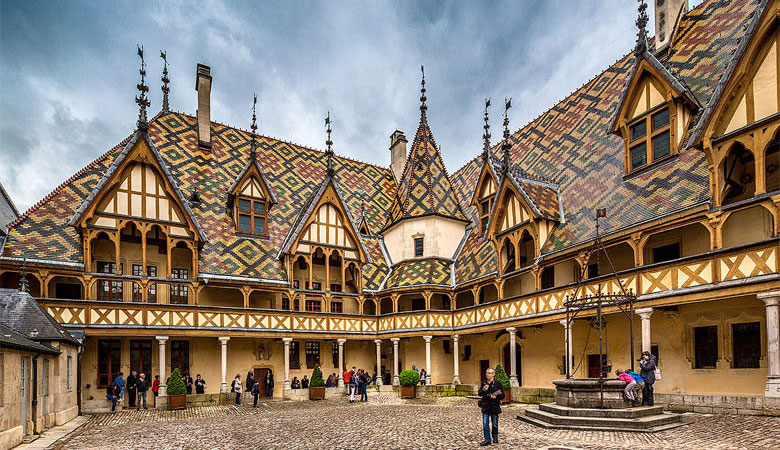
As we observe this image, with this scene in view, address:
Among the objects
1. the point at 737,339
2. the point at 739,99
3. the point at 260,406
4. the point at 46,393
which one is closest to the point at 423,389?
the point at 260,406

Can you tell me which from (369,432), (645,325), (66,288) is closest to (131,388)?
(66,288)

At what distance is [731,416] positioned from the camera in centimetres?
1139

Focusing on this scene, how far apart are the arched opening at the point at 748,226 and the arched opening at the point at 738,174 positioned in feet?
1.58

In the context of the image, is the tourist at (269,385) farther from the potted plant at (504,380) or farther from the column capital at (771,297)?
the column capital at (771,297)

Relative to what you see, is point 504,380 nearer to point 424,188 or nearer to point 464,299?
point 464,299

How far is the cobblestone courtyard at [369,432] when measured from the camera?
932 cm

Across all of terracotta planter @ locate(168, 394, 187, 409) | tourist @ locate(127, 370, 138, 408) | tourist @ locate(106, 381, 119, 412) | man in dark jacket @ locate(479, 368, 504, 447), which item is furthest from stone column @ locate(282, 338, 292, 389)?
man in dark jacket @ locate(479, 368, 504, 447)

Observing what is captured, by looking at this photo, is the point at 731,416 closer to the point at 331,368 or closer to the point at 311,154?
the point at 331,368

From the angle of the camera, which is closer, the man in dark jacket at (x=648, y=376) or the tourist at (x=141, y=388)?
the man in dark jacket at (x=648, y=376)

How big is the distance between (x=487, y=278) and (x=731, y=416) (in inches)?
419

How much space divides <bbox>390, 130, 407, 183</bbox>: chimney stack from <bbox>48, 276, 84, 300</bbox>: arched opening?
1853 centimetres

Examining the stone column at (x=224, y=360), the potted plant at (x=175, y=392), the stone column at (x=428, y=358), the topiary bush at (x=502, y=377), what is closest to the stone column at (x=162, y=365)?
the potted plant at (x=175, y=392)

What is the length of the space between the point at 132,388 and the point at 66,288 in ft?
14.8

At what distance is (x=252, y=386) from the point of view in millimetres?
19859
